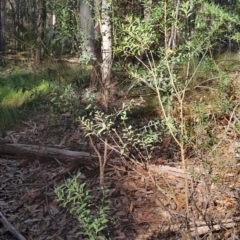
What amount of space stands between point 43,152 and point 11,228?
1203mm

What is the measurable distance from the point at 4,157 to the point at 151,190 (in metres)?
1.99

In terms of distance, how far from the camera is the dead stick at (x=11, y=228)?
3.74 meters

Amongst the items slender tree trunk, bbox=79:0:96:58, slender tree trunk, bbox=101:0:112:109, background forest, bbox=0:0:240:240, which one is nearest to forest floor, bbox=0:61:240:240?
background forest, bbox=0:0:240:240

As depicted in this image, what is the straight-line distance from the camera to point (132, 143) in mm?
4262

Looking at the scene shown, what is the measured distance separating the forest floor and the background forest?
11mm

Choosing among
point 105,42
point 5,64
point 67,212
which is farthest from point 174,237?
point 5,64

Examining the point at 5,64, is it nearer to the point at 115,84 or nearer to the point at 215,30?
the point at 115,84

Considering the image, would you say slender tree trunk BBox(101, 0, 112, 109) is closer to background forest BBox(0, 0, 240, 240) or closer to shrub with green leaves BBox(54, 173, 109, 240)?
background forest BBox(0, 0, 240, 240)

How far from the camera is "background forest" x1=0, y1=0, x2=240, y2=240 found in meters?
3.45

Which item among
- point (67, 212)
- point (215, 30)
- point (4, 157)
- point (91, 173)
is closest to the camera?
point (215, 30)

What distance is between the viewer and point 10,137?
5.54 meters

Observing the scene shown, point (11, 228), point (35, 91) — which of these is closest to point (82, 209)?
point (11, 228)

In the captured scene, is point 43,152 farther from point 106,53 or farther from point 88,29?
point 88,29

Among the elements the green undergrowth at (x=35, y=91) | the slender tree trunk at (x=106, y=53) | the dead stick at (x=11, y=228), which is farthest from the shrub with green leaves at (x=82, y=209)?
the slender tree trunk at (x=106, y=53)
